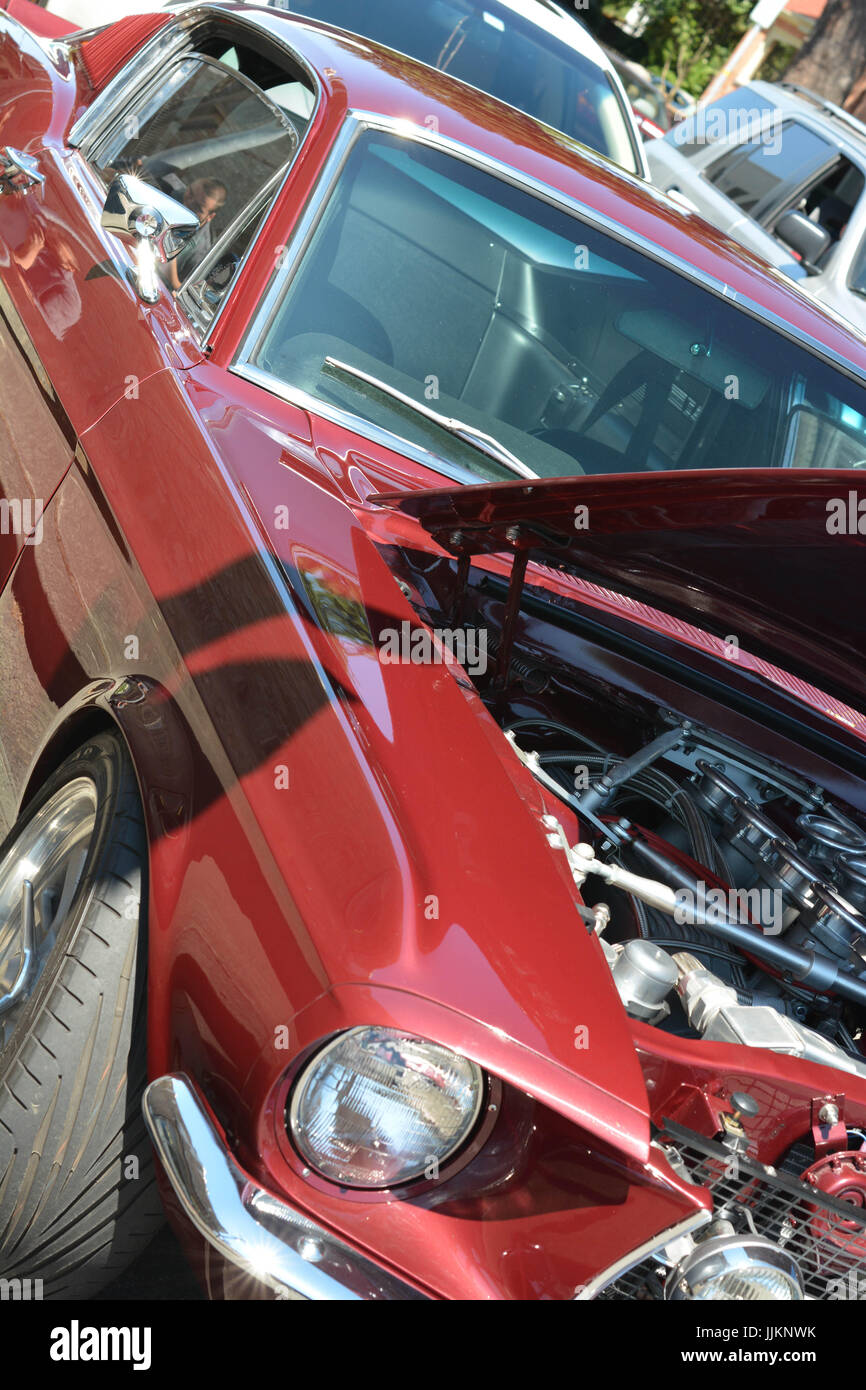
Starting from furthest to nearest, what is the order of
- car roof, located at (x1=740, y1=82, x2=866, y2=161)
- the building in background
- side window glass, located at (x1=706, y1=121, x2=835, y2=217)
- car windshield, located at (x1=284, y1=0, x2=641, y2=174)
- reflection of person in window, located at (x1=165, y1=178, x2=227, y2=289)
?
1. the building in background
2. car roof, located at (x1=740, y1=82, x2=866, y2=161)
3. side window glass, located at (x1=706, y1=121, x2=835, y2=217)
4. car windshield, located at (x1=284, y1=0, x2=641, y2=174)
5. reflection of person in window, located at (x1=165, y1=178, x2=227, y2=289)

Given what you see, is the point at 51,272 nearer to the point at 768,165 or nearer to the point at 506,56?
the point at 506,56

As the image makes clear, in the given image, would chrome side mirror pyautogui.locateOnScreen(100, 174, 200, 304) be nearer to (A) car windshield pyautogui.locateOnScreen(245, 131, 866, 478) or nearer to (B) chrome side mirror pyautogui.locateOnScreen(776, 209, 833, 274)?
(A) car windshield pyautogui.locateOnScreen(245, 131, 866, 478)

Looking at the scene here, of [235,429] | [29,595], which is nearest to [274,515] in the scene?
[235,429]

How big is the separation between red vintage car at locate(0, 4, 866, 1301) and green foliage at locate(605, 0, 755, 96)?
19051 millimetres

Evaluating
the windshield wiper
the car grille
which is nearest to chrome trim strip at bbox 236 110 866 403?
the windshield wiper

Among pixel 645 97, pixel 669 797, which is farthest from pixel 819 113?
pixel 669 797

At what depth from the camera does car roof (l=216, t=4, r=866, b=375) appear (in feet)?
8.45

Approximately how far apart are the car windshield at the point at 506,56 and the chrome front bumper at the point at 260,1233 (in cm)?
486

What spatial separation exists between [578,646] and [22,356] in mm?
1199

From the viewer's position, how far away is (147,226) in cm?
214

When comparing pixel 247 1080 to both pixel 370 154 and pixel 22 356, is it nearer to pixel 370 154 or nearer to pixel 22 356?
pixel 22 356

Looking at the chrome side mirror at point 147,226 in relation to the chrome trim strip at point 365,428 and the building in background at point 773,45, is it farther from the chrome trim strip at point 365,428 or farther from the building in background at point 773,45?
the building in background at point 773,45

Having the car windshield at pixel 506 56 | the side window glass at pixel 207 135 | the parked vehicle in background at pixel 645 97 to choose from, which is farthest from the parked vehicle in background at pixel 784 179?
the side window glass at pixel 207 135

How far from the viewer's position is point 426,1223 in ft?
4.55
